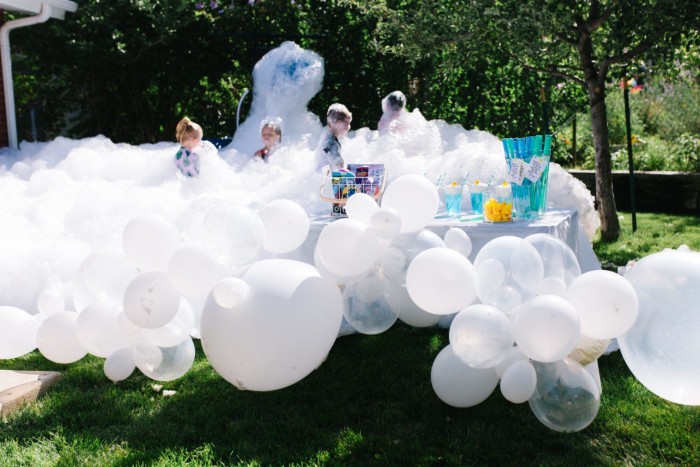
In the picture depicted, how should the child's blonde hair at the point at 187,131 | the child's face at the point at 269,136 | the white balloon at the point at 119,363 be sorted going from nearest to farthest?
the white balloon at the point at 119,363, the child's blonde hair at the point at 187,131, the child's face at the point at 269,136

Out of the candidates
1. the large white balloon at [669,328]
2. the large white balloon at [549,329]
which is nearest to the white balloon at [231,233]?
the large white balloon at [549,329]

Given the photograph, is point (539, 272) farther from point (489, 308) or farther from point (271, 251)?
point (271, 251)

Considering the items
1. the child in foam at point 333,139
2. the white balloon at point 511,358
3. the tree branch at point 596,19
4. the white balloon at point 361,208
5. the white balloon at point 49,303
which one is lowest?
the white balloon at point 511,358

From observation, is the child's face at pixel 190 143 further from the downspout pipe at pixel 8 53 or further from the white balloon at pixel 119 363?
the downspout pipe at pixel 8 53

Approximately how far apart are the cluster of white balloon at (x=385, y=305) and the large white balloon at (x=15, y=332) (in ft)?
0.60

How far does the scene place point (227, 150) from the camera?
612 cm

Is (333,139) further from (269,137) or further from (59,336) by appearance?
(59,336)

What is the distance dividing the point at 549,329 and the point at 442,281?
45 centimetres

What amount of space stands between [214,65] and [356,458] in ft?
23.9

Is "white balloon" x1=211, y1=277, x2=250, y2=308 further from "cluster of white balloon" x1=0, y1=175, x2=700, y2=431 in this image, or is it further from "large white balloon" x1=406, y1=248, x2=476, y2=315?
"large white balloon" x1=406, y1=248, x2=476, y2=315

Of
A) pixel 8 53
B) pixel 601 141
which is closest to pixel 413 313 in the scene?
pixel 601 141

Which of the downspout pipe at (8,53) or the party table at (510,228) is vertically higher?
the downspout pipe at (8,53)

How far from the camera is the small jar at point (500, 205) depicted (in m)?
3.63

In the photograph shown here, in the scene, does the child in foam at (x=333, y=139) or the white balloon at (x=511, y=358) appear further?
the child in foam at (x=333, y=139)
